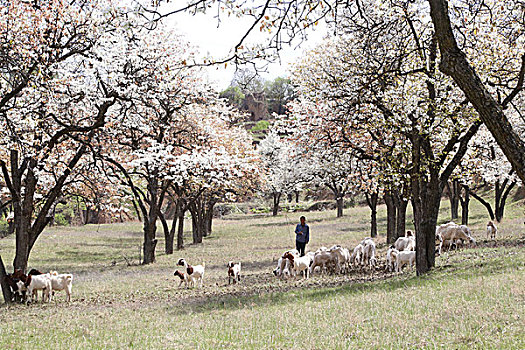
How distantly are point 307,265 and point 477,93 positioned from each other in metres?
11.6

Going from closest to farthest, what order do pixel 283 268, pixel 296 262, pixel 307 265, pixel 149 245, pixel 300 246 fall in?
pixel 296 262 → pixel 307 265 → pixel 283 268 → pixel 300 246 → pixel 149 245

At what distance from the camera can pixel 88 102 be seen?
17188mm

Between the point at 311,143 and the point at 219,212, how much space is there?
52946mm

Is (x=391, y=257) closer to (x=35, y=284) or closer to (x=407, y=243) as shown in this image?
(x=407, y=243)

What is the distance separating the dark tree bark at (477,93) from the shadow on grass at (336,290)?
6815 mm

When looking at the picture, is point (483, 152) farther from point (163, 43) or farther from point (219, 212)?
point (219, 212)

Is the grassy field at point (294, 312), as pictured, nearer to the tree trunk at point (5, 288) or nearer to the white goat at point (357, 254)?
the tree trunk at point (5, 288)

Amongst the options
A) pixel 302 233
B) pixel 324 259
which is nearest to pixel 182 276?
pixel 324 259

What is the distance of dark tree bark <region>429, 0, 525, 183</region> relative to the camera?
4.64 metres

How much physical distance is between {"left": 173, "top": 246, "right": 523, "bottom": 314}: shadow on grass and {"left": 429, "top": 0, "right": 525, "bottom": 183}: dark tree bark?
6815mm

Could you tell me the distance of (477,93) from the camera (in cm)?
486

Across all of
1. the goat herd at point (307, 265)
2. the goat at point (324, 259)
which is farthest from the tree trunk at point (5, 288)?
the goat at point (324, 259)

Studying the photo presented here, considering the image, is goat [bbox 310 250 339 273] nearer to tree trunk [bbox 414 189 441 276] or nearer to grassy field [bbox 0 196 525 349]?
grassy field [bbox 0 196 525 349]

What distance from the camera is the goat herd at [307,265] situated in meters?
13.2
